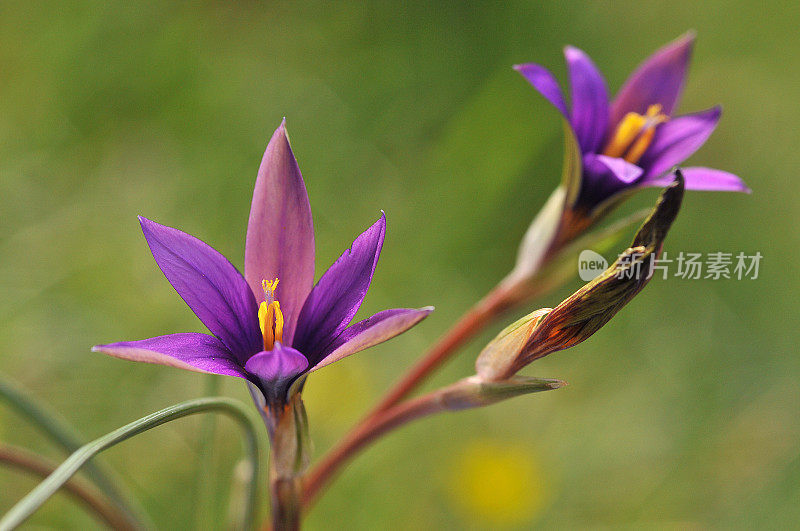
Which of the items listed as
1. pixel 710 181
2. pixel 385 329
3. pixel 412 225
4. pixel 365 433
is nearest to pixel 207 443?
pixel 365 433

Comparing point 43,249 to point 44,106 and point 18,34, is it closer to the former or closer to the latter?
point 44,106

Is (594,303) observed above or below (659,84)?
below

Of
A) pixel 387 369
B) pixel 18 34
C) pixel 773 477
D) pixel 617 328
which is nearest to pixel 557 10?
pixel 617 328

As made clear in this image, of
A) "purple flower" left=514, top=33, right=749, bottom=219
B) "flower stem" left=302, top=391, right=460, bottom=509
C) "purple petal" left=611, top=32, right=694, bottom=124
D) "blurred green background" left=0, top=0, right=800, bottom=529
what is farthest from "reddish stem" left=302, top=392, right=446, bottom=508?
"blurred green background" left=0, top=0, right=800, bottom=529

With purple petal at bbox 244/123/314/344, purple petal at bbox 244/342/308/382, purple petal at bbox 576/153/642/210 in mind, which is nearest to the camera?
purple petal at bbox 244/342/308/382

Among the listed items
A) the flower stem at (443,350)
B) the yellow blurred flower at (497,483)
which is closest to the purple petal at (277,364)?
the flower stem at (443,350)

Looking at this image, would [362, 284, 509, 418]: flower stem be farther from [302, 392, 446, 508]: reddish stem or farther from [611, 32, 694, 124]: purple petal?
[611, 32, 694, 124]: purple petal

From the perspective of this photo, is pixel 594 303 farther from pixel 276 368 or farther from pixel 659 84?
pixel 659 84
